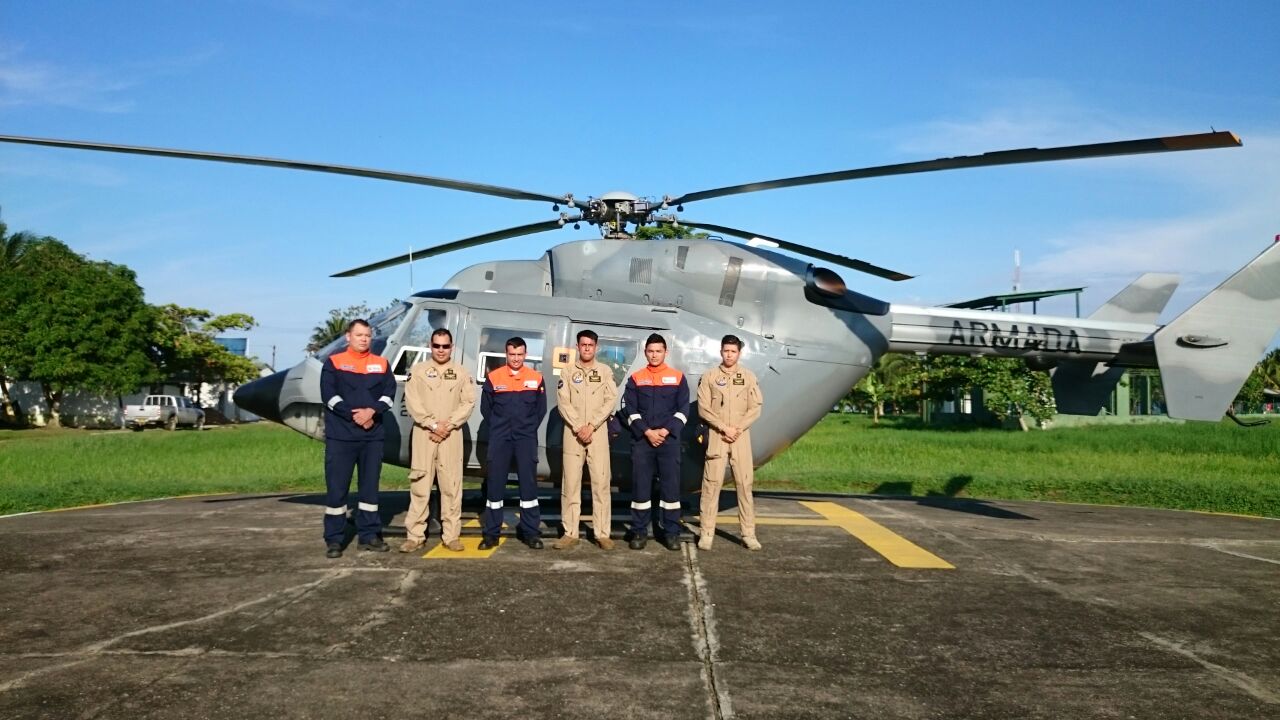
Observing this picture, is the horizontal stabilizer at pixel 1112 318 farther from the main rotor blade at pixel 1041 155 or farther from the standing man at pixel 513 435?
the standing man at pixel 513 435

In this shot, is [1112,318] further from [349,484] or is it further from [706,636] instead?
[349,484]

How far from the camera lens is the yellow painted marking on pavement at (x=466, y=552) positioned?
21.8ft

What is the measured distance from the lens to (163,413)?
43.9 meters

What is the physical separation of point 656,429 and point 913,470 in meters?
12.6

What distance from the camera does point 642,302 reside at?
27.5ft

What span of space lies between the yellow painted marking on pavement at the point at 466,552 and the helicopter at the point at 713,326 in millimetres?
815

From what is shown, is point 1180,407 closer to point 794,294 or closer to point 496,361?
point 794,294

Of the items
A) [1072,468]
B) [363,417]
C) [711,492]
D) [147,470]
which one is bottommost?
[1072,468]

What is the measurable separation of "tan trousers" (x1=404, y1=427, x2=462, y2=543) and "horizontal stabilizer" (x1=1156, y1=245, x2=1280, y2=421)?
7213 millimetres

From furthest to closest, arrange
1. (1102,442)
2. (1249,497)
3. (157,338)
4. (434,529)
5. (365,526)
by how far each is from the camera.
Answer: (157,338), (1102,442), (1249,497), (434,529), (365,526)

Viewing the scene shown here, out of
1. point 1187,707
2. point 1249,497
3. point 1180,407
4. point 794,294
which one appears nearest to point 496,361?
point 794,294

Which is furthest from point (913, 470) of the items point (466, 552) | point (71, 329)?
point (71, 329)

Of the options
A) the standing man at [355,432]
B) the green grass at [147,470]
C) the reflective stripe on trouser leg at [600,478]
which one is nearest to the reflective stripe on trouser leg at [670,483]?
the reflective stripe on trouser leg at [600,478]

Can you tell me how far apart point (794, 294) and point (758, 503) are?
374cm
